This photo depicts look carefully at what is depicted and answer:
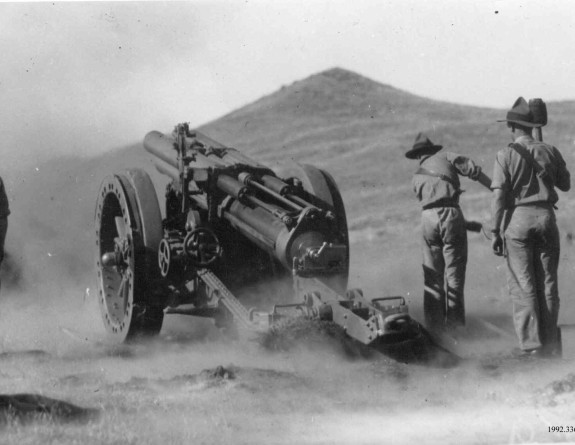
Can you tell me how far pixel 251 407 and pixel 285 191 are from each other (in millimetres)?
2639

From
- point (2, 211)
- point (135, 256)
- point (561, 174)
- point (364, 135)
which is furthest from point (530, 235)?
point (364, 135)

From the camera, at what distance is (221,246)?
9156 mm

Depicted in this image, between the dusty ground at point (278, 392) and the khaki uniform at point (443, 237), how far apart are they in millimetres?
333

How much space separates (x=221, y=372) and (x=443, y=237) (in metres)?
2.57

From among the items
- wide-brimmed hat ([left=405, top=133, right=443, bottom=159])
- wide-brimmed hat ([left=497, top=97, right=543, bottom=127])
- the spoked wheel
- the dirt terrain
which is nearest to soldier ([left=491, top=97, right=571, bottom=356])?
wide-brimmed hat ([left=497, top=97, right=543, bottom=127])

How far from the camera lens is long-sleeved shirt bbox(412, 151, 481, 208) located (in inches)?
343

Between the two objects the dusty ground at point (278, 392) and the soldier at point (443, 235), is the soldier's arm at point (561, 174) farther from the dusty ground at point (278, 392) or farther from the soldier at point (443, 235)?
the dusty ground at point (278, 392)

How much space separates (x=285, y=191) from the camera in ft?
28.4

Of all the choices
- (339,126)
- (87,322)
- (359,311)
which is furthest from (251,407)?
(339,126)

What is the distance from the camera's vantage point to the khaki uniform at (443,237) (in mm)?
8656

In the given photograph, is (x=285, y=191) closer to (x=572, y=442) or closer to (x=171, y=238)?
(x=171, y=238)

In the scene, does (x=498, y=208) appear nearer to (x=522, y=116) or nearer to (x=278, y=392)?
(x=522, y=116)

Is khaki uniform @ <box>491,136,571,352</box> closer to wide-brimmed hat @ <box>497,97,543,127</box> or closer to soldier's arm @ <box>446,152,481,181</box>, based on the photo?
wide-brimmed hat @ <box>497,97,543,127</box>

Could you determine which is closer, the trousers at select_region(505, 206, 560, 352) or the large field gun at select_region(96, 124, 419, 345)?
the trousers at select_region(505, 206, 560, 352)
